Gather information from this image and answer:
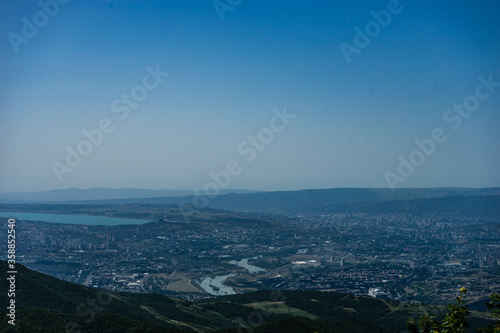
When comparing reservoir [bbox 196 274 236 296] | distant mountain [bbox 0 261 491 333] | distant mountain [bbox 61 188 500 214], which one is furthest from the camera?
distant mountain [bbox 61 188 500 214]

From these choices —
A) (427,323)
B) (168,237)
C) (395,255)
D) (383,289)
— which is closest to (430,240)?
(395,255)

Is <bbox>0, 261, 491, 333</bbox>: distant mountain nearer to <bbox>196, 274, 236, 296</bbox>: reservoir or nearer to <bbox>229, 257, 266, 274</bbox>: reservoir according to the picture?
<bbox>196, 274, 236, 296</bbox>: reservoir

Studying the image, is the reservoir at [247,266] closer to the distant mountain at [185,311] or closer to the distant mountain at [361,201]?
the distant mountain at [185,311]

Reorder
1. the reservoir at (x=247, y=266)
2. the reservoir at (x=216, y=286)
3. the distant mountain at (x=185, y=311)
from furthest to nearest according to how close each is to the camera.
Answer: the reservoir at (x=247, y=266) → the reservoir at (x=216, y=286) → the distant mountain at (x=185, y=311)

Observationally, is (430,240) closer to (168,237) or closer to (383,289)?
(383,289)

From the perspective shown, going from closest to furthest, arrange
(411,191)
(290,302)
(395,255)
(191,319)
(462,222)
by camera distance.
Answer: (191,319) < (290,302) < (395,255) < (462,222) < (411,191)

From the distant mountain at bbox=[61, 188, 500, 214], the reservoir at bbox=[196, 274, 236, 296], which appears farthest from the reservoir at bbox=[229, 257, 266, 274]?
the distant mountain at bbox=[61, 188, 500, 214]

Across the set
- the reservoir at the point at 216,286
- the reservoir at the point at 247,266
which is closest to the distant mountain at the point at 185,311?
the reservoir at the point at 216,286
